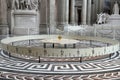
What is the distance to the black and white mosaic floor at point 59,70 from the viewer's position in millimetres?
6746

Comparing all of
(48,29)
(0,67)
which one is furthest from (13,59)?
(48,29)

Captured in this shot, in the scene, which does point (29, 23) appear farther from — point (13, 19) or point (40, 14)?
point (40, 14)

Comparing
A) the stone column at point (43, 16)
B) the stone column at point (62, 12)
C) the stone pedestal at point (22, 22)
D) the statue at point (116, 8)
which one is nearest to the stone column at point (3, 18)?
the stone pedestal at point (22, 22)

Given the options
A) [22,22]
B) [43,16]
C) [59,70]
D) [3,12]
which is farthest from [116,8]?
[59,70]

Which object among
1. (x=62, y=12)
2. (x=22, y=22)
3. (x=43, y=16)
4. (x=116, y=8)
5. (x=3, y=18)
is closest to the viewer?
(x=22, y=22)

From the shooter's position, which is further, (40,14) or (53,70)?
(40,14)

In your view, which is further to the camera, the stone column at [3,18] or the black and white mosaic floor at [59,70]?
the stone column at [3,18]

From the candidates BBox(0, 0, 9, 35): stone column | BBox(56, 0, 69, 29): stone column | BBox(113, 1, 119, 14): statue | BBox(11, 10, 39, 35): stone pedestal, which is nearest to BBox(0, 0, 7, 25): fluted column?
BBox(0, 0, 9, 35): stone column

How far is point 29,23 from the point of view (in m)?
18.6

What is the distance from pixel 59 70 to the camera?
Answer: 7504 mm

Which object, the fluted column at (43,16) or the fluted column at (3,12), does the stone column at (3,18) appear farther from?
the fluted column at (43,16)

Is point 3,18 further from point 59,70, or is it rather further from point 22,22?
point 59,70

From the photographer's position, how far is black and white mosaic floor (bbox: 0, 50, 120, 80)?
675 centimetres

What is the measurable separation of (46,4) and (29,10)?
2826 millimetres
